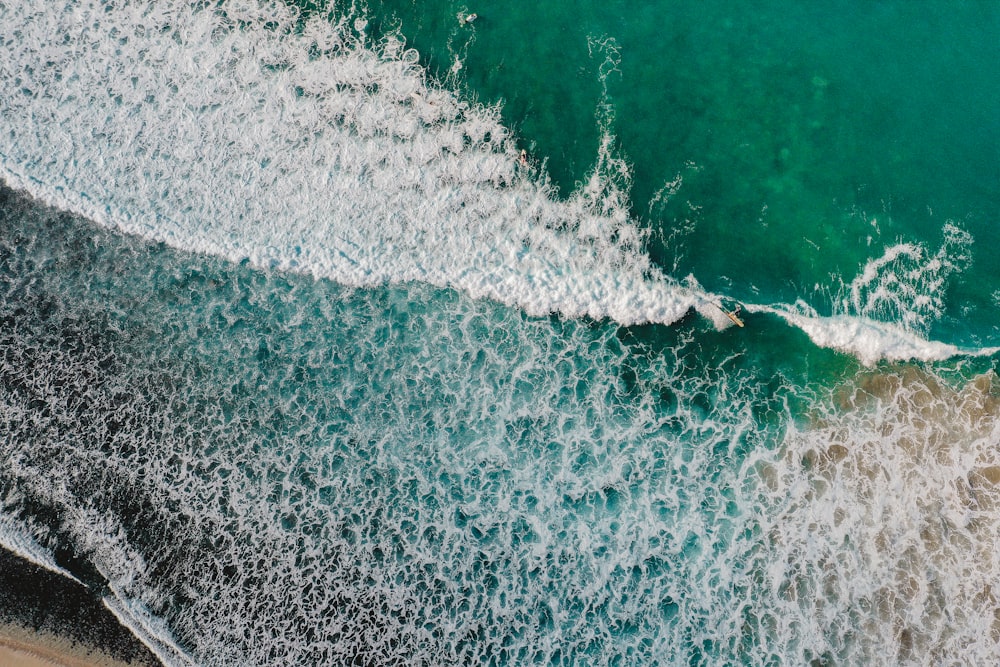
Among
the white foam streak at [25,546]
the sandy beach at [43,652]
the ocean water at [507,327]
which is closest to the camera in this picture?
the sandy beach at [43,652]

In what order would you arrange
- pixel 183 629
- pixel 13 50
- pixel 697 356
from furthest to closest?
pixel 13 50, pixel 697 356, pixel 183 629

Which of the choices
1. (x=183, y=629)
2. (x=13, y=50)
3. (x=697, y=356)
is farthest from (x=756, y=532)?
(x=13, y=50)

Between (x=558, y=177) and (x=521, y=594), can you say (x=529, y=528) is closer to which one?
(x=521, y=594)

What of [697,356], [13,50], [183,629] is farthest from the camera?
[13,50]

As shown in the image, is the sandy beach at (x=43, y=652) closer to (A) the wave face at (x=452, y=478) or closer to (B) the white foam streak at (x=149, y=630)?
(B) the white foam streak at (x=149, y=630)

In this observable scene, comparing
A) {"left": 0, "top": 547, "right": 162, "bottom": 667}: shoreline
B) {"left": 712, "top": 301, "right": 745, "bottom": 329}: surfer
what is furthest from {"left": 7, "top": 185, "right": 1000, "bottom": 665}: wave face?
{"left": 712, "top": 301, "right": 745, "bottom": 329}: surfer

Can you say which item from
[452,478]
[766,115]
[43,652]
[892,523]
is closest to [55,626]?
[43,652]

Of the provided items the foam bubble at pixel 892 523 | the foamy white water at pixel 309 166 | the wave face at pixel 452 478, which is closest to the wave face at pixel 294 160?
the foamy white water at pixel 309 166
